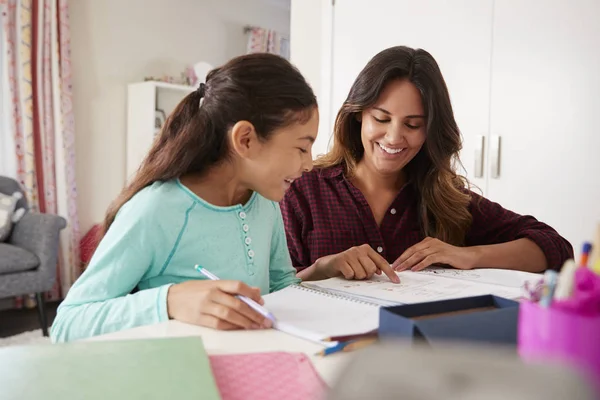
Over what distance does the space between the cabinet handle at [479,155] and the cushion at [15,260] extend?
8.30 feet

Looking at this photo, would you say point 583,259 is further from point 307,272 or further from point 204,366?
point 307,272

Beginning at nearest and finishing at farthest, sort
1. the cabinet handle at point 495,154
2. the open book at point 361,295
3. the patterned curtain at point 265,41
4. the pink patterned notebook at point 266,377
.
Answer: the pink patterned notebook at point 266,377, the open book at point 361,295, the cabinet handle at point 495,154, the patterned curtain at point 265,41

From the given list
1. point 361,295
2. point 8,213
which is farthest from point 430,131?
point 8,213

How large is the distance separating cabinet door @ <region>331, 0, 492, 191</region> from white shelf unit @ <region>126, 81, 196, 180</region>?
1765 millimetres

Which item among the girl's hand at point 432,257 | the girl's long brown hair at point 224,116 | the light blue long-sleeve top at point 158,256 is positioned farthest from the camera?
the girl's hand at point 432,257

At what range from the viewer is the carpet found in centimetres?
313

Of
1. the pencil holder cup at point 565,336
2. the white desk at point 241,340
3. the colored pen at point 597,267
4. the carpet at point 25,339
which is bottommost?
the carpet at point 25,339

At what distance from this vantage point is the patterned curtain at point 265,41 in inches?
216

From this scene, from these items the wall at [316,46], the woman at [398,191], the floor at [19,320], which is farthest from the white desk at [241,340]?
the floor at [19,320]

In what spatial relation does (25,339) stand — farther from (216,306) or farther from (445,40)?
(216,306)

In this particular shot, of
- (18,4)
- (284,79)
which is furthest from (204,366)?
(18,4)

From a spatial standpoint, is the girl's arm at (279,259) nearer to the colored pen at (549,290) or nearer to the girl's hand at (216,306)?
the girl's hand at (216,306)

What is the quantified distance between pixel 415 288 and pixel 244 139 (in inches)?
17.0

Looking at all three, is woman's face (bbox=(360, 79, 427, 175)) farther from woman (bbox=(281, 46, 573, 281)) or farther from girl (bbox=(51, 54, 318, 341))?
girl (bbox=(51, 54, 318, 341))
